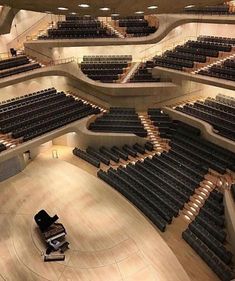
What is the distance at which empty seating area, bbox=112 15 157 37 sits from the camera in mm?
11297

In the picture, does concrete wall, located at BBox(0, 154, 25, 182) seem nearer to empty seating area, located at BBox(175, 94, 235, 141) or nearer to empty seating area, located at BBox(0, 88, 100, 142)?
empty seating area, located at BBox(0, 88, 100, 142)

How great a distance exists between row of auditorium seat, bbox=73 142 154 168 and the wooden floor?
567mm

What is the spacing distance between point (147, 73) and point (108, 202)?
216 inches

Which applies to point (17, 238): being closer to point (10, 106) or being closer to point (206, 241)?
point (206, 241)

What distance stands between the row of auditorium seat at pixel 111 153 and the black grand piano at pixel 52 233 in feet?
8.70

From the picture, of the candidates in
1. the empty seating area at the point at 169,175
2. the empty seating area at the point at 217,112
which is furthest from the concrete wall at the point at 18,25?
the empty seating area at the point at 217,112

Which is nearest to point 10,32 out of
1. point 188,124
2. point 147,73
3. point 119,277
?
point 147,73

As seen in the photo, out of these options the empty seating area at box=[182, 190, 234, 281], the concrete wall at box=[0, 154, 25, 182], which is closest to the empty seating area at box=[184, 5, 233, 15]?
the empty seating area at box=[182, 190, 234, 281]

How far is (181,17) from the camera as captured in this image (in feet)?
34.0

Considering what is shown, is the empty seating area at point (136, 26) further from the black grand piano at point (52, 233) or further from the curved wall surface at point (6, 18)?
the black grand piano at point (52, 233)

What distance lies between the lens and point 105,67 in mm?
10750

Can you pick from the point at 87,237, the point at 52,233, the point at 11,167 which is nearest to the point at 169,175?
the point at 87,237

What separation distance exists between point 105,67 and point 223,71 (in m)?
4.27

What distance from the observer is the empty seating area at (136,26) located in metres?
11.3
